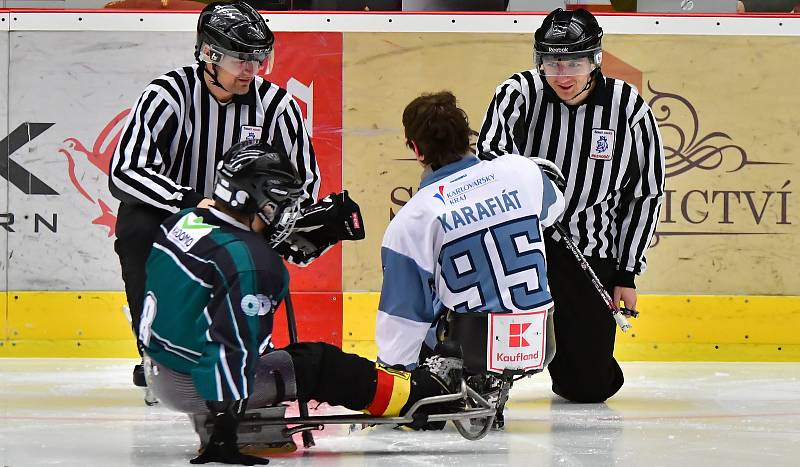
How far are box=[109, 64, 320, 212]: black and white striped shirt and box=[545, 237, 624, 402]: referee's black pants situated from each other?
2.51 ft

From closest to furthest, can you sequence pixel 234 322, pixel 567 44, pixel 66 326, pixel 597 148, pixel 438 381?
pixel 234 322, pixel 438 381, pixel 567 44, pixel 597 148, pixel 66 326

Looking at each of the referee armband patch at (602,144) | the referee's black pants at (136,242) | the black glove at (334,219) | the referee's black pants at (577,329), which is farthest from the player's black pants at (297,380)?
the referee armband patch at (602,144)

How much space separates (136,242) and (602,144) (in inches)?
54.2

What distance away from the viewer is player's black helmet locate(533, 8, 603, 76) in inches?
144

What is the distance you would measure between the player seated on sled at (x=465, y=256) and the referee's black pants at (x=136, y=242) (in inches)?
28.5

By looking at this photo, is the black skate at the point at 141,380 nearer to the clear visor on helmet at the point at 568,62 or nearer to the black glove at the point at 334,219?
the black glove at the point at 334,219

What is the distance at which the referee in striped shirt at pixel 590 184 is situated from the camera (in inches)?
153

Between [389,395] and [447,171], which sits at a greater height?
[447,171]

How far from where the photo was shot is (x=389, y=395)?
9.67 feet

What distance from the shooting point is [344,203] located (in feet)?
10.4

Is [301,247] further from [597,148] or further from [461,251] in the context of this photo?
[597,148]

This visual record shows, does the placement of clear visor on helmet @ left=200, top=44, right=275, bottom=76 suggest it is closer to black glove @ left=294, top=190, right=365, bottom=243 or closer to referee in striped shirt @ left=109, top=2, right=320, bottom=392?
referee in striped shirt @ left=109, top=2, right=320, bottom=392

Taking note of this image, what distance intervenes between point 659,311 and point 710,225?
0.38m

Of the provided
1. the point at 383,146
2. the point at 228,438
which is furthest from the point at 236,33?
the point at 383,146
